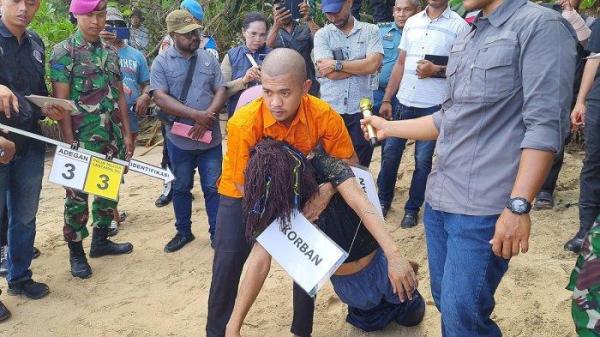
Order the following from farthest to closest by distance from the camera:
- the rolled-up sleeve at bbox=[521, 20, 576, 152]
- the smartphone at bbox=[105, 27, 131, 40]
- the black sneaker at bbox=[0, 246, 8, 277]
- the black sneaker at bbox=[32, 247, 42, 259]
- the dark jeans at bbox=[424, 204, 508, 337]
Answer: the smartphone at bbox=[105, 27, 131, 40], the black sneaker at bbox=[32, 247, 42, 259], the black sneaker at bbox=[0, 246, 8, 277], the dark jeans at bbox=[424, 204, 508, 337], the rolled-up sleeve at bbox=[521, 20, 576, 152]

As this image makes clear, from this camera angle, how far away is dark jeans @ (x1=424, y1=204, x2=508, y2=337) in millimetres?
1974

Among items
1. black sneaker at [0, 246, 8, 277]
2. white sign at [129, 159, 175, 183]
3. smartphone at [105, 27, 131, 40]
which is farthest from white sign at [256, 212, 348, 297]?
smartphone at [105, 27, 131, 40]

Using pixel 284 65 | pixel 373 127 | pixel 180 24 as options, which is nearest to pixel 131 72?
pixel 180 24

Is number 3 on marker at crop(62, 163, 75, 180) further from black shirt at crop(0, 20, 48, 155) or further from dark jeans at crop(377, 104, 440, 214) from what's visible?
dark jeans at crop(377, 104, 440, 214)

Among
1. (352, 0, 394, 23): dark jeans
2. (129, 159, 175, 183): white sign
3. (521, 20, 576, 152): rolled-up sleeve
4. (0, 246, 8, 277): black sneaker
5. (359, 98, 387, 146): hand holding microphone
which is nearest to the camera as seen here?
(521, 20, 576, 152): rolled-up sleeve

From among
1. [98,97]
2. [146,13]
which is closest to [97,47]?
[98,97]

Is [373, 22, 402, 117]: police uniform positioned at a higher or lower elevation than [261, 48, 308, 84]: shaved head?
lower

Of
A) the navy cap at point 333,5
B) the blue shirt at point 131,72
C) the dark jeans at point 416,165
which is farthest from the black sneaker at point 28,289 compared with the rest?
the navy cap at point 333,5

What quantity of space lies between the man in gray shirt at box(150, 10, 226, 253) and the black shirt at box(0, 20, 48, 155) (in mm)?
938

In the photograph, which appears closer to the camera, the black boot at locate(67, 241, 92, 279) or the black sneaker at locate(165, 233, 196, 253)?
the black boot at locate(67, 241, 92, 279)

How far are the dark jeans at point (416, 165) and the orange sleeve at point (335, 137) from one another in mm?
1659

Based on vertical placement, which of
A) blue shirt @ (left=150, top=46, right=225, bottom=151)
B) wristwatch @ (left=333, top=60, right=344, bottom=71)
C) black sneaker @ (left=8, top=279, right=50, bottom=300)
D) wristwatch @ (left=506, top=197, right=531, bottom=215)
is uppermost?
wristwatch @ (left=506, top=197, right=531, bottom=215)

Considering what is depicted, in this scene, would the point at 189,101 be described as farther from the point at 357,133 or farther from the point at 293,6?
the point at 293,6

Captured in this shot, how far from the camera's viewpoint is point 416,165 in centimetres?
430
